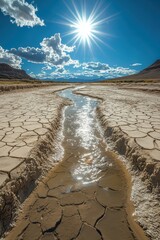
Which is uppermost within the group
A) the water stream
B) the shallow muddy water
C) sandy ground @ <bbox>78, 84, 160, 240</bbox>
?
sandy ground @ <bbox>78, 84, 160, 240</bbox>

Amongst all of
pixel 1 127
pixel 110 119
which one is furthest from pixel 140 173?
pixel 1 127

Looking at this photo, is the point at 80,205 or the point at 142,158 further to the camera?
the point at 142,158

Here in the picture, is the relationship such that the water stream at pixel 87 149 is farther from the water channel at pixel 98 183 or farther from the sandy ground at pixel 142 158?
the sandy ground at pixel 142 158

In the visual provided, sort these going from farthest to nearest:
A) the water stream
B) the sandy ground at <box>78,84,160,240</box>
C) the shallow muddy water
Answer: the water stream, the sandy ground at <box>78,84,160,240</box>, the shallow muddy water

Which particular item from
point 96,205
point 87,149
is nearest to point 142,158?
point 96,205

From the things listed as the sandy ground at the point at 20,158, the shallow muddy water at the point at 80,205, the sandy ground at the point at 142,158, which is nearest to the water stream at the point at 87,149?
the shallow muddy water at the point at 80,205

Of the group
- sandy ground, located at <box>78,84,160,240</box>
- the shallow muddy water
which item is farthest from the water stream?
sandy ground, located at <box>78,84,160,240</box>

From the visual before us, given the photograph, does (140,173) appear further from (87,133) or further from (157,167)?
(87,133)

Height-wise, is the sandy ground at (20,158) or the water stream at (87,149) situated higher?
the sandy ground at (20,158)

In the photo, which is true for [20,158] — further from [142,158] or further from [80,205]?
[142,158]

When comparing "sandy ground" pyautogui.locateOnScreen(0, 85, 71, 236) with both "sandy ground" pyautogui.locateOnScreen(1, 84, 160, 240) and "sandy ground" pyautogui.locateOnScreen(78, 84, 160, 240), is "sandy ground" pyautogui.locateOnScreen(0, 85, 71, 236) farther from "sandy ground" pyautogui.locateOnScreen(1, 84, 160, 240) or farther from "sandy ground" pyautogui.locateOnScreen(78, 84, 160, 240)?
"sandy ground" pyautogui.locateOnScreen(78, 84, 160, 240)

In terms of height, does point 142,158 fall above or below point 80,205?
above

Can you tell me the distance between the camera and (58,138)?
14.0 feet

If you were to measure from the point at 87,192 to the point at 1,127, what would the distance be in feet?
9.44
